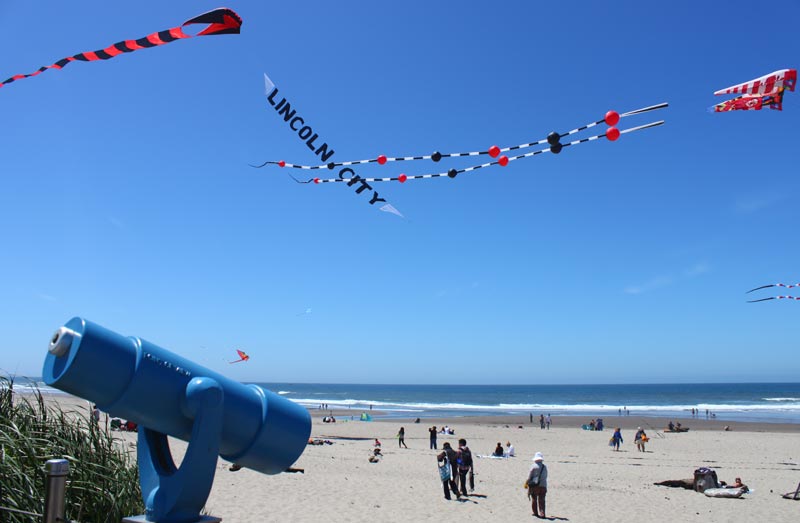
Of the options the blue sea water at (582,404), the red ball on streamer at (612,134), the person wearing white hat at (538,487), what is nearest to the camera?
the red ball on streamer at (612,134)

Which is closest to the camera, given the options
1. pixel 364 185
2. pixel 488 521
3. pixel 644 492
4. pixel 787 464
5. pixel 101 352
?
pixel 101 352

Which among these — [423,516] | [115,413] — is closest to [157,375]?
[115,413]

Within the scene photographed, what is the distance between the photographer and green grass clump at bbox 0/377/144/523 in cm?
421

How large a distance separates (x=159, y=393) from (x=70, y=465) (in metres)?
2.83

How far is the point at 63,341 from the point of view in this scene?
8.44 feet

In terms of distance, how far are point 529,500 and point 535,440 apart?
1915 centimetres

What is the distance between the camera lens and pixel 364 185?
21.9 feet

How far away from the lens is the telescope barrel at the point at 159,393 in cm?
258

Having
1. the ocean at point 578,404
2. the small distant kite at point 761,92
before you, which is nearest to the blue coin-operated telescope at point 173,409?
the small distant kite at point 761,92

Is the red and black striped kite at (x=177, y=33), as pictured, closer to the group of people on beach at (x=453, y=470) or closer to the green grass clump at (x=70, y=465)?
the green grass clump at (x=70, y=465)

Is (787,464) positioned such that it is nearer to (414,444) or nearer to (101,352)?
(414,444)

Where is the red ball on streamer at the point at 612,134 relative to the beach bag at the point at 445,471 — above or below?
above

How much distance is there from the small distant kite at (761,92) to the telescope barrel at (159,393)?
611 centimetres

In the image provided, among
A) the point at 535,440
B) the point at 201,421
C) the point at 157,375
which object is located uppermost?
the point at 157,375
